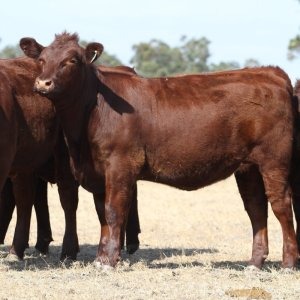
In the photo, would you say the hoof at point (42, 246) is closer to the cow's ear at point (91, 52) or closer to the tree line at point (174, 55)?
the cow's ear at point (91, 52)

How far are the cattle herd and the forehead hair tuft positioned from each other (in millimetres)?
14

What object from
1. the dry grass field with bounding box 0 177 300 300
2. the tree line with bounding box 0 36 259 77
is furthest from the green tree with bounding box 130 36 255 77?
the dry grass field with bounding box 0 177 300 300

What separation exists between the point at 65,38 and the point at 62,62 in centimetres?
38

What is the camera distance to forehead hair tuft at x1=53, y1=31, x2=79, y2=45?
975 centimetres

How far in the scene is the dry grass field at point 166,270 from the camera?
27.4 ft

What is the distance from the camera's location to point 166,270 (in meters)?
9.72

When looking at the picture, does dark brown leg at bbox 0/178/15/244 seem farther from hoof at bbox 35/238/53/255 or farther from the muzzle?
the muzzle

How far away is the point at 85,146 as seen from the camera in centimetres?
987

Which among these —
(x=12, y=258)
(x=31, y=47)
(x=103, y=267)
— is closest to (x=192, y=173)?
(x=103, y=267)

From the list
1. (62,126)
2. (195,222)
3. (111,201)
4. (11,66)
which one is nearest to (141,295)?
(111,201)

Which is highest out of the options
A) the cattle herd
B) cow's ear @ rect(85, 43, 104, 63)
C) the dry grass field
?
cow's ear @ rect(85, 43, 104, 63)

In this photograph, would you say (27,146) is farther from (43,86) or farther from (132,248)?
(132,248)

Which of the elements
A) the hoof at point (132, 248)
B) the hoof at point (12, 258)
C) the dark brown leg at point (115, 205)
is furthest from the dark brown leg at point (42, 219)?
the dark brown leg at point (115, 205)

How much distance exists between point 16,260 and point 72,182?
1.09 m
